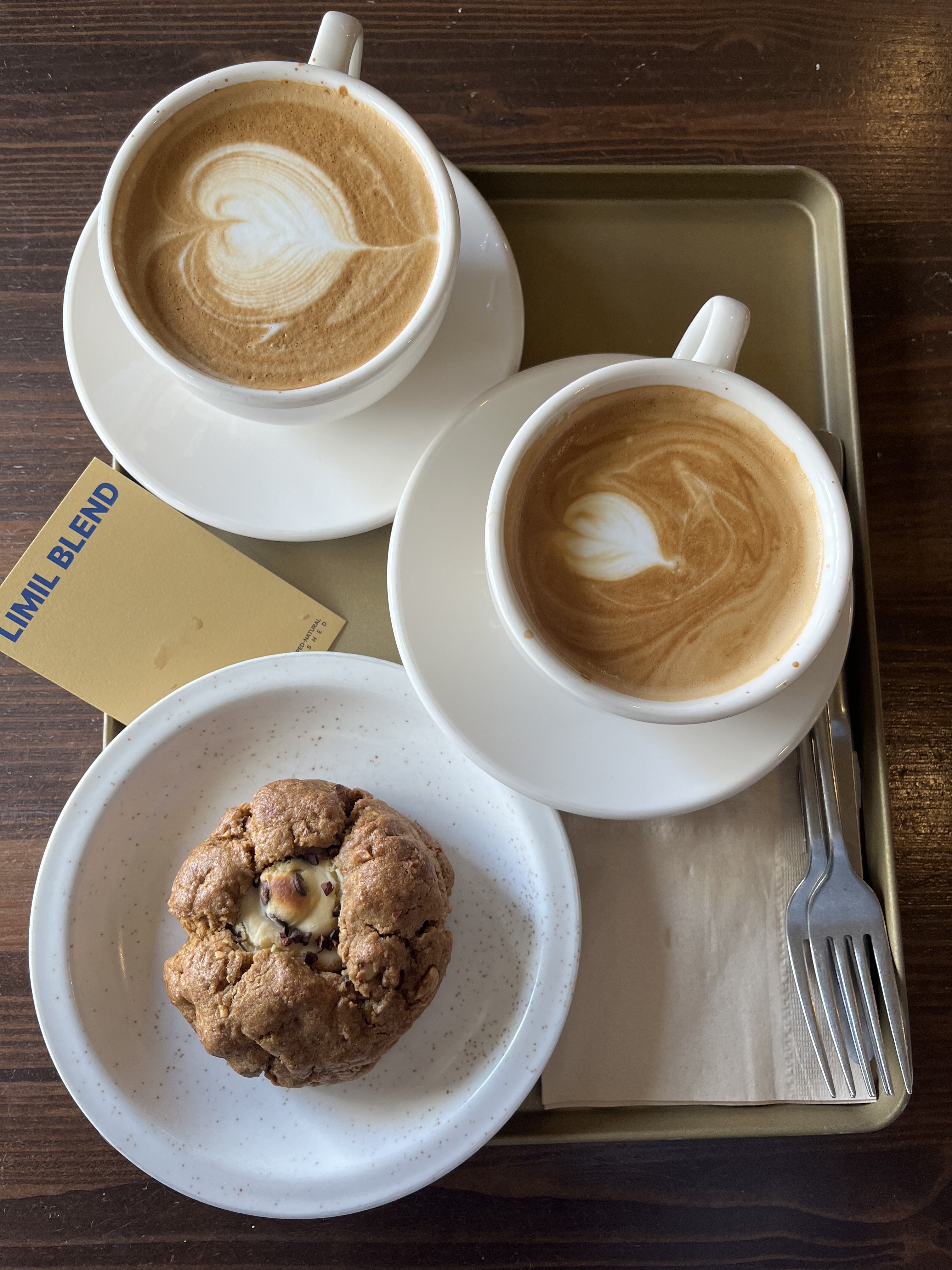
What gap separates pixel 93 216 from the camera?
44.0 inches

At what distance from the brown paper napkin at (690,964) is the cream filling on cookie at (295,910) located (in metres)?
0.33

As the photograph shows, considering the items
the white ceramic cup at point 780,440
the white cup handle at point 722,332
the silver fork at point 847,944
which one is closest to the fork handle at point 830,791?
the silver fork at point 847,944

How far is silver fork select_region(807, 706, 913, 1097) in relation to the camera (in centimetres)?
111

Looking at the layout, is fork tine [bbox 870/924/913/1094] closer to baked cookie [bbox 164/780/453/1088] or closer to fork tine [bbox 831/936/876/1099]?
fork tine [bbox 831/936/876/1099]

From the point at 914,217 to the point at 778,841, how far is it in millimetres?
991

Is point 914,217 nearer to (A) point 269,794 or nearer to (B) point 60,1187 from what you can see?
(A) point 269,794

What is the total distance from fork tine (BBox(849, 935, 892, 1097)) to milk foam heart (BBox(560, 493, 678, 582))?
0.59 metres

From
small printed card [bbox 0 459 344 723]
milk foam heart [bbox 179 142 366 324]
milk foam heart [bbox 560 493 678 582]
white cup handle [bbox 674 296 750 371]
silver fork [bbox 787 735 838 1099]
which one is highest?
milk foam heart [bbox 179 142 366 324]

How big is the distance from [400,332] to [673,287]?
0.49m

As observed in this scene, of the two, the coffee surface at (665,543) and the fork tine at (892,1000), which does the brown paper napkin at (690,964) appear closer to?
the fork tine at (892,1000)

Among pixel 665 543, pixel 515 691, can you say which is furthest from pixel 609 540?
pixel 515 691

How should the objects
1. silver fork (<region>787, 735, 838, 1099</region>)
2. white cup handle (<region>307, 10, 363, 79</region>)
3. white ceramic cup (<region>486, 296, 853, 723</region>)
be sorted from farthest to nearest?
silver fork (<region>787, 735, 838, 1099</region>)
white cup handle (<region>307, 10, 363, 79</region>)
white ceramic cup (<region>486, 296, 853, 723</region>)

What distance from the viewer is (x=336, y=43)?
103 cm

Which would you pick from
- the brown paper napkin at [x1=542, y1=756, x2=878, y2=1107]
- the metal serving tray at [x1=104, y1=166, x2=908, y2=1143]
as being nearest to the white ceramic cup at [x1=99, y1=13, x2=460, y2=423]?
the metal serving tray at [x1=104, y1=166, x2=908, y2=1143]
